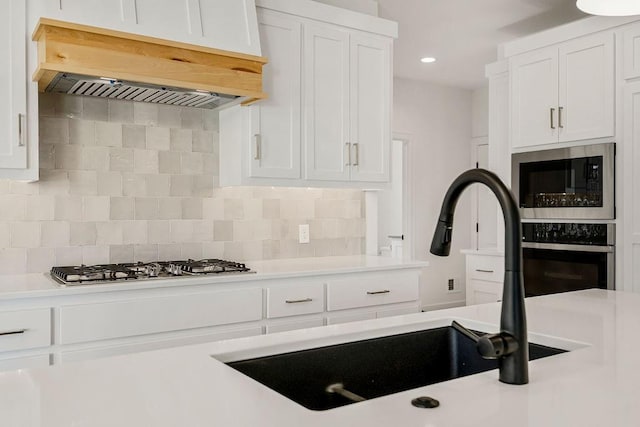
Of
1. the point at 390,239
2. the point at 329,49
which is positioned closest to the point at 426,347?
the point at 329,49

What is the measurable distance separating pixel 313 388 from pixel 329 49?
2.40 metres

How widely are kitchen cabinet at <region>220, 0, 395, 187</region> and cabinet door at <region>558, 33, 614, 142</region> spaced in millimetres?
1245

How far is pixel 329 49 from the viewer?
3.30 meters

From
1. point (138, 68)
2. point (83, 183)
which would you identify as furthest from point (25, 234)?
point (138, 68)

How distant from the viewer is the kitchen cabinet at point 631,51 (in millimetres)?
3381

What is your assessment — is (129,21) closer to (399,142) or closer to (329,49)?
(329,49)

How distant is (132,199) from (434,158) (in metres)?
4.33

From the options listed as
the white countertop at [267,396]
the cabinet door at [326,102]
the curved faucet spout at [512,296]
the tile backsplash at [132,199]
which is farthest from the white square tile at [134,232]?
the curved faucet spout at [512,296]

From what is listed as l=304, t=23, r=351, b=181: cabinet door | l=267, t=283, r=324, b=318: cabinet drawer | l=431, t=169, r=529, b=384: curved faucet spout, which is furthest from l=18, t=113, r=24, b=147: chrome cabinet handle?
l=431, t=169, r=529, b=384: curved faucet spout

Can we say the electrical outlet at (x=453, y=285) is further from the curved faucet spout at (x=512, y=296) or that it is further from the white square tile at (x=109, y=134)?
the curved faucet spout at (x=512, y=296)

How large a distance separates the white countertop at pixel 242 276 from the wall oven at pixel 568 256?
1051mm

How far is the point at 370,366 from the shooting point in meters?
1.44

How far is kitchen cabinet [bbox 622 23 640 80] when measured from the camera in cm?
338

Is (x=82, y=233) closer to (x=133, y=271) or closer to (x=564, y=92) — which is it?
(x=133, y=271)
